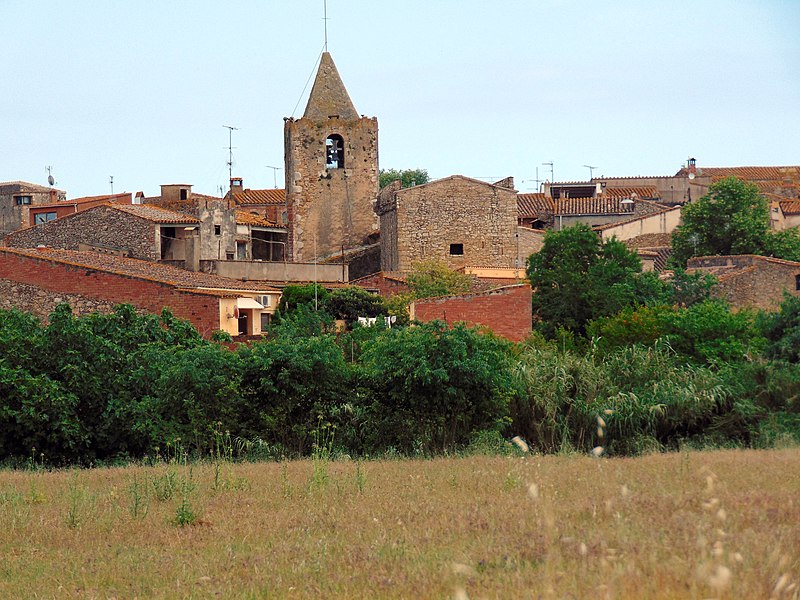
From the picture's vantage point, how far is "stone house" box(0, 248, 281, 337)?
2820cm

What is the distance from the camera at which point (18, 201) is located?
194 feet

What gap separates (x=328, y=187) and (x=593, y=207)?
14.3 m

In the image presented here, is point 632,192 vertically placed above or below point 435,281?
above

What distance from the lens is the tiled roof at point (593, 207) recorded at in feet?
182

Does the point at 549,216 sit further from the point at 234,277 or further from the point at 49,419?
the point at 49,419

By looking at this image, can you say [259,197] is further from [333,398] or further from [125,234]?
[333,398]

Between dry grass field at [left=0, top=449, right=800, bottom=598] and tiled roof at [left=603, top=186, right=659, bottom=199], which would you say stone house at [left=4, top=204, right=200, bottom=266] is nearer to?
tiled roof at [left=603, top=186, right=659, bottom=199]

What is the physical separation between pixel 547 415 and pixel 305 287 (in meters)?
15.2

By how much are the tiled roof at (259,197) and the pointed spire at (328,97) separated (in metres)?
12.9

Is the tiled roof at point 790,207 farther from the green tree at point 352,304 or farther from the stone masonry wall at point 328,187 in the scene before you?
the green tree at point 352,304

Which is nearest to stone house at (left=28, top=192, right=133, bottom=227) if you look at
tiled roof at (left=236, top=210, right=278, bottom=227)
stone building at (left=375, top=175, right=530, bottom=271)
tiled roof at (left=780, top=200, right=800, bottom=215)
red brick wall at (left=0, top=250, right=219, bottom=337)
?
tiled roof at (left=236, top=210, right=278, bottom=227)

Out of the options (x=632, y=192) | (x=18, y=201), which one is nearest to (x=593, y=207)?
(x=632, y=192)

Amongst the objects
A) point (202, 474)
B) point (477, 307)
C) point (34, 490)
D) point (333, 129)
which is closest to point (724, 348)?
point (477, 307)

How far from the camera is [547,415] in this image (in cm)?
2025
